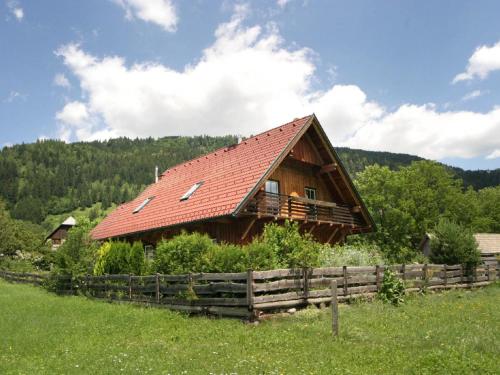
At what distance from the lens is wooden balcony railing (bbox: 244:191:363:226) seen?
19484 millimetres

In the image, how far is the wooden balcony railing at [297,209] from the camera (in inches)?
767

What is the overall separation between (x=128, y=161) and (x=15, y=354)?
17160cm

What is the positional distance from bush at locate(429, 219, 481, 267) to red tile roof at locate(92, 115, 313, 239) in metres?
10.3

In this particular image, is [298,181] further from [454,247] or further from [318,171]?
[454,247]

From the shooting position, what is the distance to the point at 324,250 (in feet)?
64.3

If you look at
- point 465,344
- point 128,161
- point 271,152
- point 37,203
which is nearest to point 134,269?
point 271,152

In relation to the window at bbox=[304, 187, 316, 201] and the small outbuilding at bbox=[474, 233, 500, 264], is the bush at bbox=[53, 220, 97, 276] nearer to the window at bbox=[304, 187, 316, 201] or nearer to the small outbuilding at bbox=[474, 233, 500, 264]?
the window at bbox=[304, 187, 316, 201]

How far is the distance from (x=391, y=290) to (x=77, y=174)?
537 ft

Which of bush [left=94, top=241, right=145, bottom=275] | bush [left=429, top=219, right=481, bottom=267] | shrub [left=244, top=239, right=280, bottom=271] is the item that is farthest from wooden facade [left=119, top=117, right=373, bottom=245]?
bush [left=429, top=219, right=481, bottom=267]

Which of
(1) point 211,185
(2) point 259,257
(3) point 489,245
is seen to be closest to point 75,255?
(1) point 211,185

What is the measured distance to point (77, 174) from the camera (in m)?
163

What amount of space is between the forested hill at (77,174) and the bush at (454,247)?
104m

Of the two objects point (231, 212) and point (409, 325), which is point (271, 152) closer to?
point (231, 212)

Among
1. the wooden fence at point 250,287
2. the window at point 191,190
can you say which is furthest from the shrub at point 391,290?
the window at point 191,190
